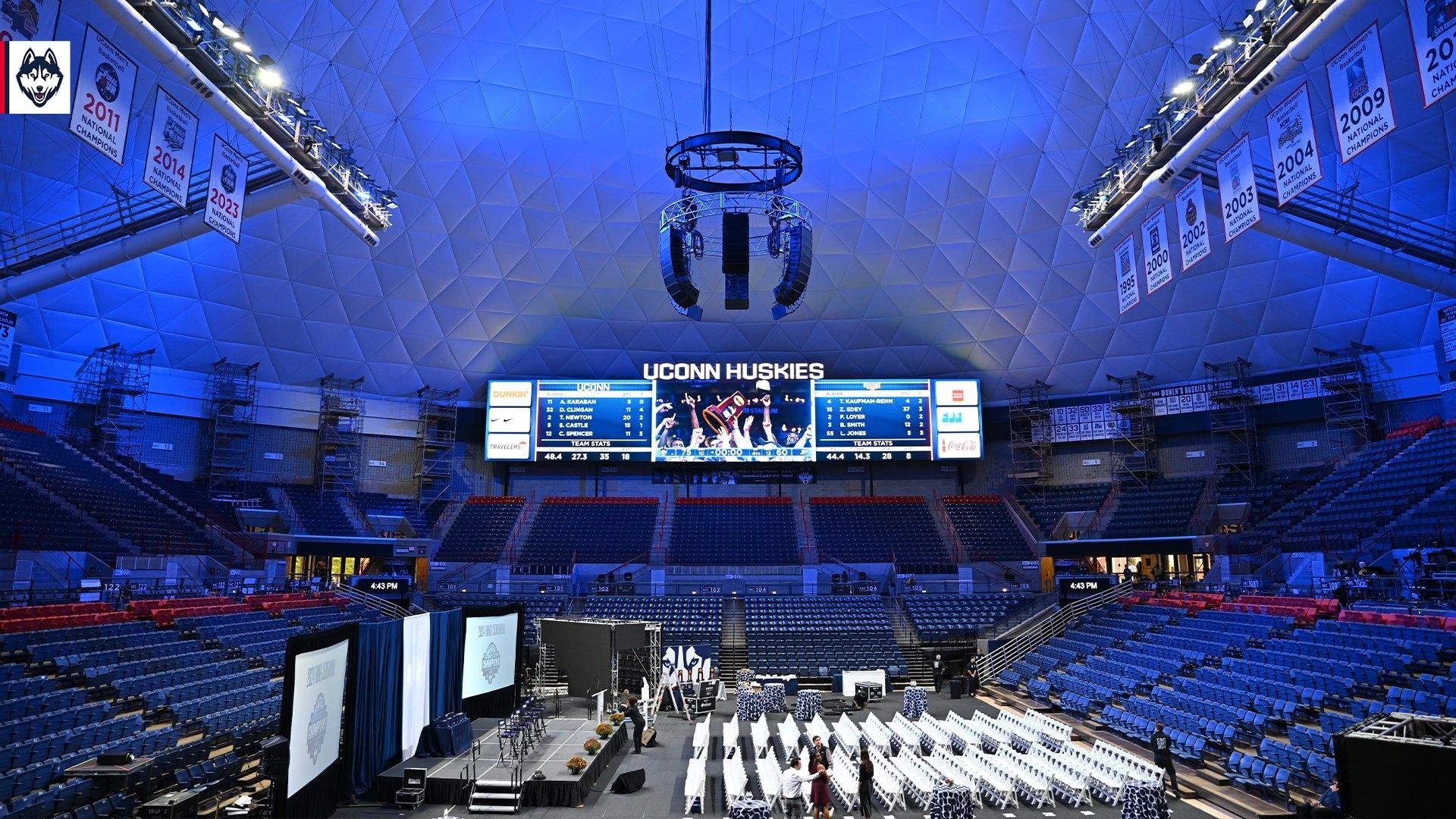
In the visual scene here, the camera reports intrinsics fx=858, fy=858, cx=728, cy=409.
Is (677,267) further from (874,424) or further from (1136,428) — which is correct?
(1136,428)

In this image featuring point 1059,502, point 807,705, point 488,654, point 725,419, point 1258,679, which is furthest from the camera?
point 1059,502

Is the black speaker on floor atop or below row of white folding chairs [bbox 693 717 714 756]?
below

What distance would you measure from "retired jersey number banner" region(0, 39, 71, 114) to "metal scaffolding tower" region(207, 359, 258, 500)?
26.5 meters

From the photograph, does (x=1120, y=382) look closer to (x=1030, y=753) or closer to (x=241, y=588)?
(x=1030, y=753)

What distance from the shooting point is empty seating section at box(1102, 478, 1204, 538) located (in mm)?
37125

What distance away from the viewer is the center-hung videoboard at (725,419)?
135 ft

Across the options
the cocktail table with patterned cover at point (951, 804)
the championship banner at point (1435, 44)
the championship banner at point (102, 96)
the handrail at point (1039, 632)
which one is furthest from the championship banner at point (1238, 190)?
the championship banner at point (102, 96)

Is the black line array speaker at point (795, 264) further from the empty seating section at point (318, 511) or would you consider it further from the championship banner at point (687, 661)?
the empty seating section at point (318, 511)

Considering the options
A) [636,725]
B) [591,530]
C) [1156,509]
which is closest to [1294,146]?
[636,725]

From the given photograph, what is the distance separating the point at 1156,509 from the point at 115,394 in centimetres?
4419

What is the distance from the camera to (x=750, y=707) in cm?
2338

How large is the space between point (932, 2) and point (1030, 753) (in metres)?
25.2

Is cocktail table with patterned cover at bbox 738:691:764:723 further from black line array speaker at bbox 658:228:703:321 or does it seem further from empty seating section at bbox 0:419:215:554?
empty seating section at bbox 0:419:215:554

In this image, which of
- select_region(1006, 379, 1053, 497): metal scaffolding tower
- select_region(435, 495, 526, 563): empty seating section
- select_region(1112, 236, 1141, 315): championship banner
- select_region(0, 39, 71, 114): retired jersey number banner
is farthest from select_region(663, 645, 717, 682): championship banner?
select_region(1006, 379, 1053, 497): metal scaffolding tower
